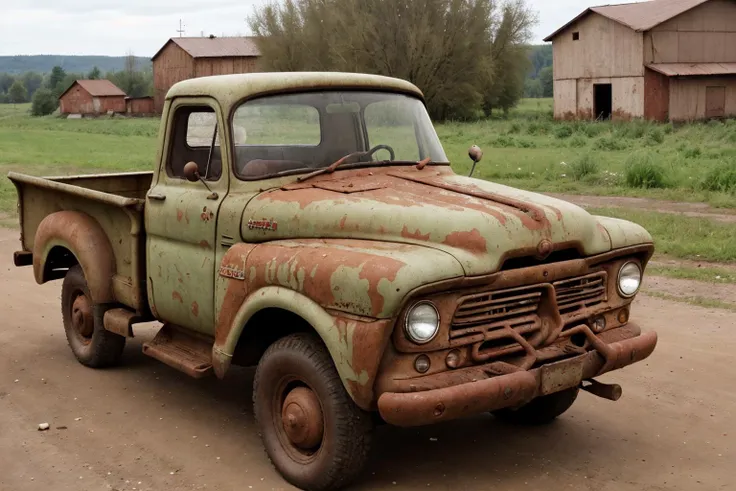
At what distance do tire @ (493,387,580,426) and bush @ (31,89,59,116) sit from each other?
253 feet

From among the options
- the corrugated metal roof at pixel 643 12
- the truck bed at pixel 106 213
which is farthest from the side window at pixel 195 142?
the corrugated metal roof at pixel 643 12

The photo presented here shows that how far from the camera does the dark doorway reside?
34656 mm

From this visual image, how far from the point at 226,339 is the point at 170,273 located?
0.86 meters

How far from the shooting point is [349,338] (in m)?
4.23

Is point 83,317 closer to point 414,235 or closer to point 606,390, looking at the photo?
point 414,235

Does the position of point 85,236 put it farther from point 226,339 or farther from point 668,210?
point 668,210

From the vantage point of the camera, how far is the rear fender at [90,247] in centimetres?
633

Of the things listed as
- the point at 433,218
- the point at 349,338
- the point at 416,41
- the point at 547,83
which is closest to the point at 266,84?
the point at 433,218

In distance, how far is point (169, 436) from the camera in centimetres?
542

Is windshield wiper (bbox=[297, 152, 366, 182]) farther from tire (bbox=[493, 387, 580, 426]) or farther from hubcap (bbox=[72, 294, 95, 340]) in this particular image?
hubcap (bbox=[72, 294, 95, 340])

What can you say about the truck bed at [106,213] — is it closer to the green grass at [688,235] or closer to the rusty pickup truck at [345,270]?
the rusty pickup truck at [345,270]

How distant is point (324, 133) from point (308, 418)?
1.81 meters

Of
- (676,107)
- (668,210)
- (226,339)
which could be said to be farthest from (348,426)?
(676,107)

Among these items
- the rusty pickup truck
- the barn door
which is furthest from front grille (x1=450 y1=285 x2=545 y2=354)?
the barn door
